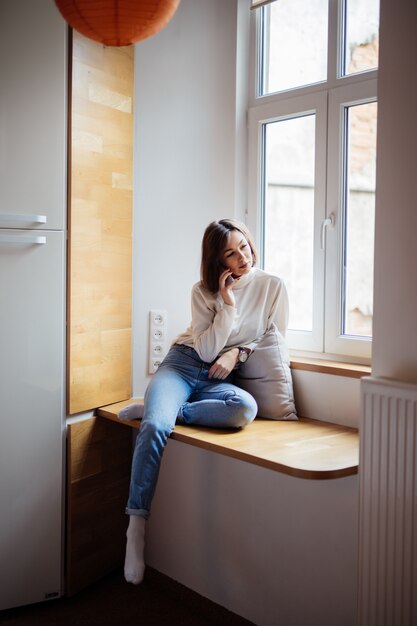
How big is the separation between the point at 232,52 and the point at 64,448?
1.65 metres

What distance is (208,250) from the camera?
2.22 meters

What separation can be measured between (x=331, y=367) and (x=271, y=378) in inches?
8.1

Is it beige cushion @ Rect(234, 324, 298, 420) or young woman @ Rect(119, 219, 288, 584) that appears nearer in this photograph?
young woman @ Rect(119, 219, 288, 584)

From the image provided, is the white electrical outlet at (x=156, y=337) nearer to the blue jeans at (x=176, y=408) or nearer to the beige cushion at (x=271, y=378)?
the blue jeans at (x=176, y=408)

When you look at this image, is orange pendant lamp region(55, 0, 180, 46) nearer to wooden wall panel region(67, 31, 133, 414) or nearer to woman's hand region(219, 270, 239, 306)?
wooden wall panel region(67, 31, 133, 414)

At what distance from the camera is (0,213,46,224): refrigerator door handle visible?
2.02 meters

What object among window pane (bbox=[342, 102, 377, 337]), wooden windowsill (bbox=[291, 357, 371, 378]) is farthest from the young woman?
window pane (bbox=[342, 102, 377, 337])

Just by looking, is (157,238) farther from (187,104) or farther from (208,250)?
(187,104)

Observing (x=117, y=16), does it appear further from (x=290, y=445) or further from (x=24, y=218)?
(x=290, y=445)

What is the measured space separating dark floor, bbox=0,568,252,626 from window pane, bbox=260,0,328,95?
196cm

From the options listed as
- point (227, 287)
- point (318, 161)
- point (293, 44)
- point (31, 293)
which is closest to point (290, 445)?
point (227, 287)

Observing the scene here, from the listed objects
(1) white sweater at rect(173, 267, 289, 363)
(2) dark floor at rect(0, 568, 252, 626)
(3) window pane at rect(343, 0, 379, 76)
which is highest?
(3) window pane at rect(343, 0, 379, 76)

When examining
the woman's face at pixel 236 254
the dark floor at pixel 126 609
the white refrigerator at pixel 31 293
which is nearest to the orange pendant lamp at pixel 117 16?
the white refrigerator at pixel 31 293

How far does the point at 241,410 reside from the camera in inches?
78.3
